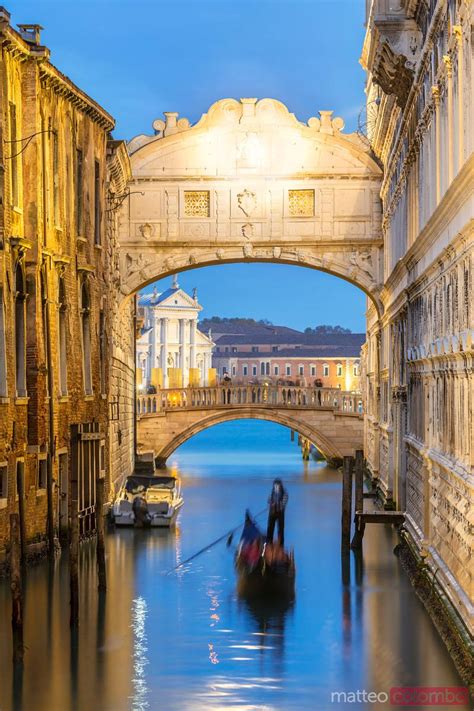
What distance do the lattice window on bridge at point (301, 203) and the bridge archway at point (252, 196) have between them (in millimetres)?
19

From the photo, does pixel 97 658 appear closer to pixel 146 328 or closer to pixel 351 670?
pixel 351 670

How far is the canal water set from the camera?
1166cm

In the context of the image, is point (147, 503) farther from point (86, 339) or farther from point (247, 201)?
point (247, 201)

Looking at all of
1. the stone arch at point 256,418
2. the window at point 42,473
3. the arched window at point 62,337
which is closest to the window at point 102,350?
the arched window at point 62,337

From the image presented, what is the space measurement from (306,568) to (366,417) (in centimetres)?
1468

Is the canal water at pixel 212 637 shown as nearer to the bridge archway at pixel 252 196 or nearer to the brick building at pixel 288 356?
the bridge archway at pixel 252 196

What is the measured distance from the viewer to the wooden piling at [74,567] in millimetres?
14391

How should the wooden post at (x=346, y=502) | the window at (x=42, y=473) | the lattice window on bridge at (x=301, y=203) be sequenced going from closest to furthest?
the window at (x=42, y=473) < the wooden post at (x=346, y=502) < the lattice window on bridge at (x=301, y=203)

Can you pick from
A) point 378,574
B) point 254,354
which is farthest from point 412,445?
→ point 254,354

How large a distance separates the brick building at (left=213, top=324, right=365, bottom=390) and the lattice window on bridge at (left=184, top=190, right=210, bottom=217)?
73.8 meters

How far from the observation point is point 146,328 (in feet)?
287

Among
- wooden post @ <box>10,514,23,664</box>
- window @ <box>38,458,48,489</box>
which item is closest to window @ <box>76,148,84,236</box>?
window @ <box>38,458,48,489</box>

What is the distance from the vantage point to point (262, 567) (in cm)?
1706

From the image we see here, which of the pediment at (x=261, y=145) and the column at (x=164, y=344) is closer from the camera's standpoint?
the pediment at (x=261, y=145)
